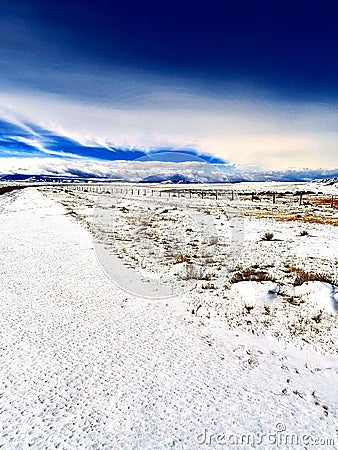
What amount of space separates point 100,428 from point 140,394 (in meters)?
0.78

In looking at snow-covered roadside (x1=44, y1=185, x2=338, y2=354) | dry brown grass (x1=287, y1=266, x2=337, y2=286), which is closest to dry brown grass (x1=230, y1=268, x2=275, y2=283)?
snow-covered roadside (x1=44, y1=185, x2=338, y2=354)

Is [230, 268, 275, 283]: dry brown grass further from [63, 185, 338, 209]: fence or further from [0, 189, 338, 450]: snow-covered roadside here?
[63, 185, 338, 209]: fence

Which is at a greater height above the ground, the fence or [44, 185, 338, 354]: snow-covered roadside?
the fence

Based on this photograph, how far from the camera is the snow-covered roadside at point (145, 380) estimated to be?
354 centimetres

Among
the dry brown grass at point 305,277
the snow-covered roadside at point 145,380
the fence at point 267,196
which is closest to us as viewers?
the snow-covered roadside at point 145,380

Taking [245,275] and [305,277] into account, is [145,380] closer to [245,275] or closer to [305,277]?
[245,275]

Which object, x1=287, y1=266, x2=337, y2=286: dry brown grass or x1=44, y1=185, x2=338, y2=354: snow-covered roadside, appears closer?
x1=44, y1=185, x2=338, y2=354: snow-covered roadside

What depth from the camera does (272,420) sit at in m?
3.80

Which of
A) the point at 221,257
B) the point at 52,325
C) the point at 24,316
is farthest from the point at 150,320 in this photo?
the point at 221,257

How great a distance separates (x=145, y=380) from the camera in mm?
4559

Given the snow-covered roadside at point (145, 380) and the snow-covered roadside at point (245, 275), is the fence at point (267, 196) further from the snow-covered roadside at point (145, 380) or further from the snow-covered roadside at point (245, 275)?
the snow-covered roadside at point (145, 380)

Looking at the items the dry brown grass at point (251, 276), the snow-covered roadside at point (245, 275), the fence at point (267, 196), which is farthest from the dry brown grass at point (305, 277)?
the fence at point (267, 196)

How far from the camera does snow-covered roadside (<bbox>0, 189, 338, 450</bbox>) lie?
11.6 ft

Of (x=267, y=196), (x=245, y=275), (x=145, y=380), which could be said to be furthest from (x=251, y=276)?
(x=267, y=196)
